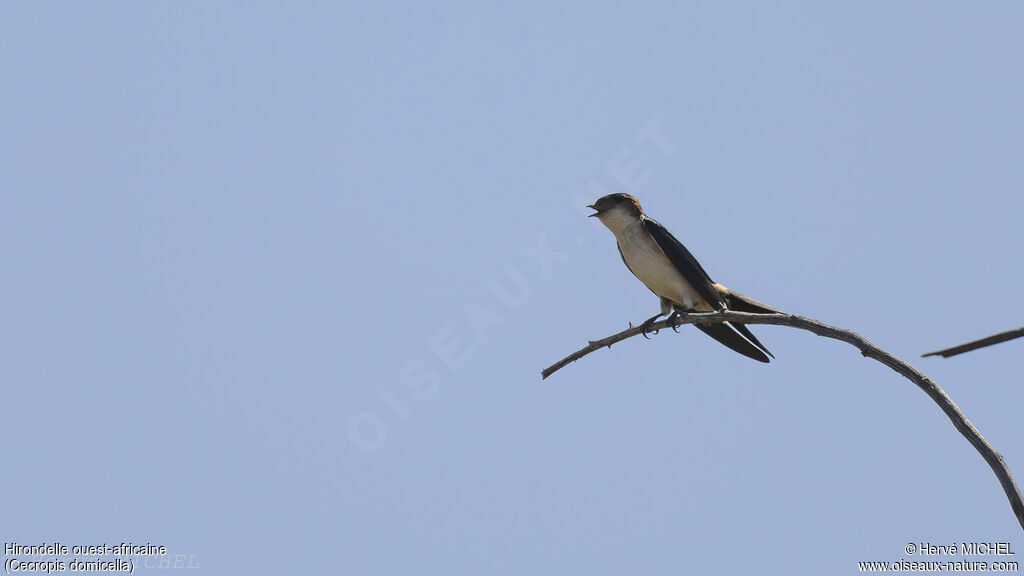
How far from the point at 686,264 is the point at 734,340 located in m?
1.04

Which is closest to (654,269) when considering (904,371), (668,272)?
(668,272)

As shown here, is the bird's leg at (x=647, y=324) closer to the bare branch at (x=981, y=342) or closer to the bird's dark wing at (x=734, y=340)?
the bird's dark wing at (x=734, y=340)

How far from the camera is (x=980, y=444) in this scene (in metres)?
6.76

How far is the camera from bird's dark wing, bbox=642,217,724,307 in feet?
36.6

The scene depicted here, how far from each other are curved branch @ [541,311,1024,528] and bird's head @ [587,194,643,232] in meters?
2.99

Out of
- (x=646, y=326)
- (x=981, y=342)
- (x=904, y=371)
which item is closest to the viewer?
(x=981, y=342)

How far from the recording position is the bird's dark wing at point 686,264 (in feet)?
36.6

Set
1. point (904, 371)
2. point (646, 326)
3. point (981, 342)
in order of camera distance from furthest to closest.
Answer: point (646, 326) < point (904, 371) < point (981, 342)

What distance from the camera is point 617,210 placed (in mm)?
11984

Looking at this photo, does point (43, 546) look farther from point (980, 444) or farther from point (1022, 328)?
point (1022, 328)

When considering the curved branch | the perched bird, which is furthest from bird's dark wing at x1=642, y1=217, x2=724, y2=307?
the curved branch

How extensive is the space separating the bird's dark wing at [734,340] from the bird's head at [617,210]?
64.5 inches

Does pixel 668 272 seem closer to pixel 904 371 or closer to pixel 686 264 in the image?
pixel 686 264

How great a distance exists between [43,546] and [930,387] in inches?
420
